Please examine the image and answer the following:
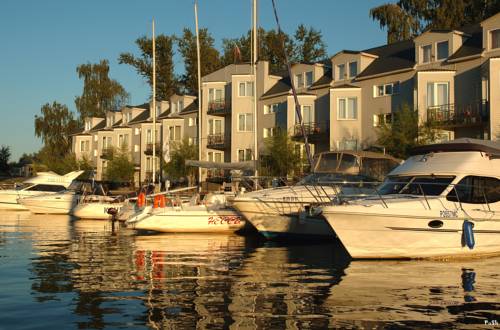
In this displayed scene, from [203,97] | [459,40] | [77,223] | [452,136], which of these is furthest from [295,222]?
[203,97]

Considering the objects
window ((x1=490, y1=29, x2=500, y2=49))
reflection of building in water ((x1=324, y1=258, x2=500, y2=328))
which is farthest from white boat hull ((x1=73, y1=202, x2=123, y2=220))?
window ((x1=490, y1=29, x2=500, y2=49))

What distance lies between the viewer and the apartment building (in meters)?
35.2

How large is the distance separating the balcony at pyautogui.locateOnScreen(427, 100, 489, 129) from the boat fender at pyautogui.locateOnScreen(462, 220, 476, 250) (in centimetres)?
1996

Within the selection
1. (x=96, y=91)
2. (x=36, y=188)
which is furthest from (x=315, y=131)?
(x=96, y=91)

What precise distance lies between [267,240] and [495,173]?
9.01 meters

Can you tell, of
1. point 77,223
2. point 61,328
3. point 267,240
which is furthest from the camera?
point 77,223

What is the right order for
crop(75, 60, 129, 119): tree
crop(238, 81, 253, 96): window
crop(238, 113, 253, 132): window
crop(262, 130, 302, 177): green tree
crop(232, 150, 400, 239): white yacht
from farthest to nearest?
crop(75, 60, 129, 119): tree < crop(238, 81, 253, 96): window < crop(238, 113, 253, 132): window < crop(262, 130, 302, 177): green tree < crop(232, 150, 400, 239): white yacht

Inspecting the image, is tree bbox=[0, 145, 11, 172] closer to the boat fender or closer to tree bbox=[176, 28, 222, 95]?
tree bbox=[176, 28, 222, 95]

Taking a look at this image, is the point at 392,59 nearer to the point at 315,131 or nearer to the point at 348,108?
the point at 348,108

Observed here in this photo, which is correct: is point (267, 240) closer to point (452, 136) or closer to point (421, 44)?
point (452, 136)

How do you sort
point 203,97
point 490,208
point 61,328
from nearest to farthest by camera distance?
point 61,328 < point 490,208 < point 203,97

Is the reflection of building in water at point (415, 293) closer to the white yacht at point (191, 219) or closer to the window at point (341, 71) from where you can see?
the white yacht at point (191, 219)

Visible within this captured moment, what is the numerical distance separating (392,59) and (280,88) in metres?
11.0

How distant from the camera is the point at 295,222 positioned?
71.3 ft
